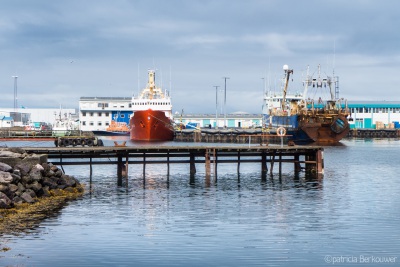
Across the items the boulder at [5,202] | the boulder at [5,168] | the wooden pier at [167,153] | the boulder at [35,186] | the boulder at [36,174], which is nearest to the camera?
the boulder at [5,202]

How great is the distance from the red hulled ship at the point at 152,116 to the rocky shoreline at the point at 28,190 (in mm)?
96903

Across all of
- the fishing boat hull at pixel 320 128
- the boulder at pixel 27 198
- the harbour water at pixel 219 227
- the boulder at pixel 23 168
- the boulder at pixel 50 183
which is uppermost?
the fishing boat hull at pixel 320 128

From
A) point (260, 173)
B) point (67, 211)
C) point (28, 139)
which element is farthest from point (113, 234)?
point (28, 139)

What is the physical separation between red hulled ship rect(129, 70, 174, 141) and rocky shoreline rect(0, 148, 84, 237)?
96903 mm

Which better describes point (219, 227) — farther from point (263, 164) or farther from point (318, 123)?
point (318, 123)

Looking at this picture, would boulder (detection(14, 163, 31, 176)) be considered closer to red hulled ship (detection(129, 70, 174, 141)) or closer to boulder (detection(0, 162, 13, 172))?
boulder (detection(0, 162, 13, 172))

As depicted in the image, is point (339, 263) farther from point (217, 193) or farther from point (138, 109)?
point (138, 109)

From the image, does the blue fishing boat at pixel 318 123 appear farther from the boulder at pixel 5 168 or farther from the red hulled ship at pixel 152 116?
the boulder at pixel 5 168

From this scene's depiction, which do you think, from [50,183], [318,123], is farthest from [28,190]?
[318,123]

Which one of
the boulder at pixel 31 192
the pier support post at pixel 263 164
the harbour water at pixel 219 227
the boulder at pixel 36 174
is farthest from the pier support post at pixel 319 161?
the boulder at pixel 31 192

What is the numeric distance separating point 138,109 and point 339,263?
130m

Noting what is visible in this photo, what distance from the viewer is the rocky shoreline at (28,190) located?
36.3 m

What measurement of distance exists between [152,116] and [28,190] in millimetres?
107084

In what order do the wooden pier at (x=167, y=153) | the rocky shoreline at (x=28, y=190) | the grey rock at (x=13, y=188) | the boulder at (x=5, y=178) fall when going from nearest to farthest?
the rocky shoreline at (x=28, y=190) < the boulder at (x=5, y=178) < the grey rock at (x=13, y=188) < the wooden pier at (x=167, y=153)
